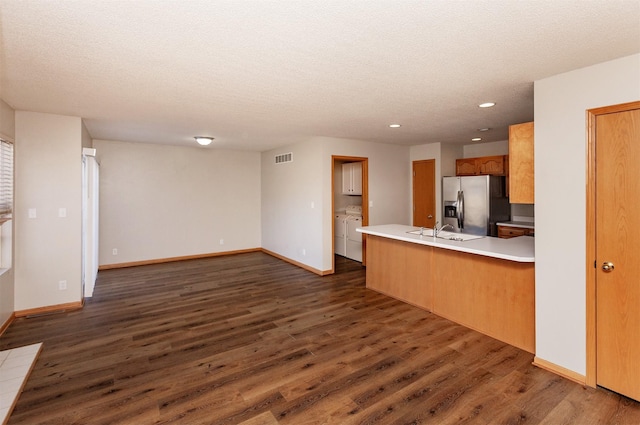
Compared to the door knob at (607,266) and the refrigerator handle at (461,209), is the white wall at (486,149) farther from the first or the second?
the door knob at (607,266)

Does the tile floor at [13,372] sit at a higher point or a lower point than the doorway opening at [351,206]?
lower

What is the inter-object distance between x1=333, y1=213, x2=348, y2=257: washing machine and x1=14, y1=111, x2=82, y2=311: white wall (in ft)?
14.7

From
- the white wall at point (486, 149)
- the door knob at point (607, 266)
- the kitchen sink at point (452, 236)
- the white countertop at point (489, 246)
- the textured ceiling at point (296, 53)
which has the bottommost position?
the door knob at point (607, 266)

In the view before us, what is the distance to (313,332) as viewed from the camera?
3275mm

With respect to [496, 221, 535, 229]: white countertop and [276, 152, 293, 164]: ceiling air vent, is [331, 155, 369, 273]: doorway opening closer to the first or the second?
[276, 152, 293, 164]: ceiling air vent

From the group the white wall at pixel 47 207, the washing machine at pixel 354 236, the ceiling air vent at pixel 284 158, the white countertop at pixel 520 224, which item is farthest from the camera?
the washing machine at pixel 354 236

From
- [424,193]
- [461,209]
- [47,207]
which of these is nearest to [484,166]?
[461,209]

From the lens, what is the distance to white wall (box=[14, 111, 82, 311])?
12.1ft

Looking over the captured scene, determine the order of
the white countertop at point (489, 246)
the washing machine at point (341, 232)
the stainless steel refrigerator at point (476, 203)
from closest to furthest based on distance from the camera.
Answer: the white countertop at point (489, 246) → the stainless steel refrigerator at point (476, 203) → the washing machine at point (341, 232)

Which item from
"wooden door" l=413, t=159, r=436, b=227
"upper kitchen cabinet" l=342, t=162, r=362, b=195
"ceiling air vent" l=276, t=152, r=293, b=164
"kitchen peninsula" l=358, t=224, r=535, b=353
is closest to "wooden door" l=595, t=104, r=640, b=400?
"kitchen peninsula" l=358, t=224, r=535, b=353

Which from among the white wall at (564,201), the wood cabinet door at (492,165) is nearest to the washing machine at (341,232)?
the wood cabinet door at (492,165)

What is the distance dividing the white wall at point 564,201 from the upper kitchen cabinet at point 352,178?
4.06m

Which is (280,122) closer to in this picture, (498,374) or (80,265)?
(80,265)

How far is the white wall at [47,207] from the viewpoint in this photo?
370 cm
